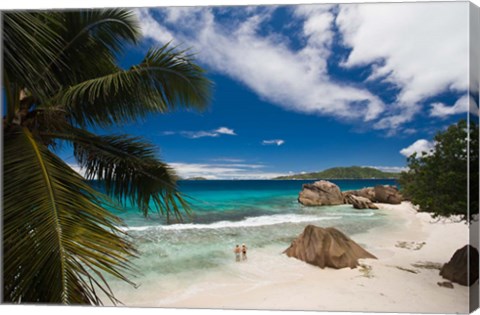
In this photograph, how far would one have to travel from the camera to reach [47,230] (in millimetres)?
1445

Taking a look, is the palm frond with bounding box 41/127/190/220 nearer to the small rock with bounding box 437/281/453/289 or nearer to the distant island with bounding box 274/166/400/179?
the distant island with bounding box 274/166/400/179

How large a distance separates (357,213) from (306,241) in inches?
29.4

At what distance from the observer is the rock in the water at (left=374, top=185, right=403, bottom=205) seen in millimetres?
3527

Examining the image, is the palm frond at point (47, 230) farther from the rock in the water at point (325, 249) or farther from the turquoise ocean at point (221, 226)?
the rock in the water at point (325, 249)

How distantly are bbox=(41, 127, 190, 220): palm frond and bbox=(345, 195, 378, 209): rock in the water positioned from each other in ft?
7.78

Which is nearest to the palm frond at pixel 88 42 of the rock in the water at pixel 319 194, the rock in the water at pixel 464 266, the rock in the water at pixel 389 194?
the rock in the water at pixel 319 194

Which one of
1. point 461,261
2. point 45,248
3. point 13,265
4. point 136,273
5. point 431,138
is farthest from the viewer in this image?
point 136,273

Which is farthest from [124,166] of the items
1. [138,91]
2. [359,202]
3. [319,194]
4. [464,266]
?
[359,202]

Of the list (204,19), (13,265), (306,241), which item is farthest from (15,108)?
(306,241)

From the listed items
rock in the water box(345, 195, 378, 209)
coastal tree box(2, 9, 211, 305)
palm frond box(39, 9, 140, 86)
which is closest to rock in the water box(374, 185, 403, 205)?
rock in the water box(345, 195, 378, 209)

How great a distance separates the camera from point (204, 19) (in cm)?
348

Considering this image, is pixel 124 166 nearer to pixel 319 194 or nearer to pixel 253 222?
pixel 253 222

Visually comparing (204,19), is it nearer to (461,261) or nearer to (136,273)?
(136,273)

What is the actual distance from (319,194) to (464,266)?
1365 millimetres
